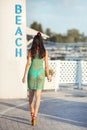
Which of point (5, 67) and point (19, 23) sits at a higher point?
point (19, 23)

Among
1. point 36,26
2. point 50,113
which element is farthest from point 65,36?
point 50,113

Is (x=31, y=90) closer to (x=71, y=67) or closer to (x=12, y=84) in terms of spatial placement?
(x=12, y=84)

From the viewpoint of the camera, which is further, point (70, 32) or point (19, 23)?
point (70, 32)

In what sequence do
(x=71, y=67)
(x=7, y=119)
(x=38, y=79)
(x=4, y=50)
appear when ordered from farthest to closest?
(x=71, y=67)
(x=4, y=50)
(x=7, y=119)
(x=38, y=79)

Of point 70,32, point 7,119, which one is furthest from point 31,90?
point 70,32

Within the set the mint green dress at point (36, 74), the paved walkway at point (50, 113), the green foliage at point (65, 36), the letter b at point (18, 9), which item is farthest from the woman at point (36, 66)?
the green foliage at point (65, 36)

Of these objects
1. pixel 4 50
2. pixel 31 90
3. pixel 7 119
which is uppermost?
pixel 4 50

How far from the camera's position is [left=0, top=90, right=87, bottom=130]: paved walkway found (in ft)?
30.1

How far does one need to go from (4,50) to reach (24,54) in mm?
632

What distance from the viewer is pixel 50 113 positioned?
35.6 ft

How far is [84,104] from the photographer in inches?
488

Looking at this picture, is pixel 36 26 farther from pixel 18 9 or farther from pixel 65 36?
pixel 18 9

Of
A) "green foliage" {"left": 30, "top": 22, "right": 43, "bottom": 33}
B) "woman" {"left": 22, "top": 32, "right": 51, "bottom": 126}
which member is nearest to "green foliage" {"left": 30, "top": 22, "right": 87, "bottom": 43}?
"green foliage" {"left": 30, "top": 22, "right": 43, "bottom": 33}

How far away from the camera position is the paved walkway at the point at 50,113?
9188 mm
